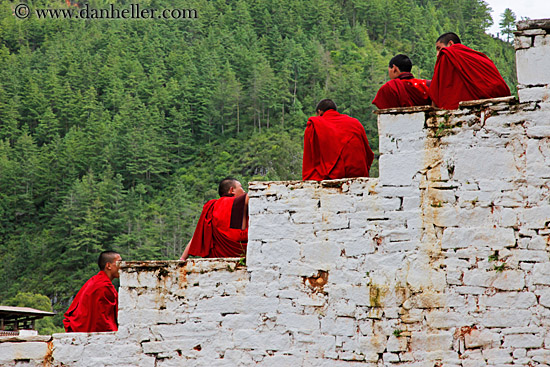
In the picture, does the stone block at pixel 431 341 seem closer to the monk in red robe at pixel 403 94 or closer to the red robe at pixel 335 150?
the red robe at pixel 335 150

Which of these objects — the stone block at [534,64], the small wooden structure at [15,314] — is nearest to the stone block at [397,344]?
the stone block at [534,64]

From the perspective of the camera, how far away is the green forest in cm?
6706

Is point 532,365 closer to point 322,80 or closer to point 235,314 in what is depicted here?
A: point 235,314

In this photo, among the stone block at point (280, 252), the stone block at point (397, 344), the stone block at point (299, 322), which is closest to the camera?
the stone block at point (397, 344)

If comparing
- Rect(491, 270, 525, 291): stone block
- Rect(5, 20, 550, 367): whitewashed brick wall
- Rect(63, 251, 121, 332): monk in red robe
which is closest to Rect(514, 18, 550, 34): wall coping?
Rect(5, 20, 550, 367): whitewashed brick wall

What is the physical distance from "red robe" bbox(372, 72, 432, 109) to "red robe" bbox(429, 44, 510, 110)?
0.30m

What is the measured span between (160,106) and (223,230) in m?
77.8

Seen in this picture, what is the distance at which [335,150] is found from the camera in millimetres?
7238

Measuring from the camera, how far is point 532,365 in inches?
240

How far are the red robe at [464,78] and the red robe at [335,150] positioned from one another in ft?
2.82

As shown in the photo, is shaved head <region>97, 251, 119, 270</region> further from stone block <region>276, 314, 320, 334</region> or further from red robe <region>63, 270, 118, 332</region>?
stone block <region>276, 314, 320, 334</region>

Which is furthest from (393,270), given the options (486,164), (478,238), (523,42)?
(523,42)

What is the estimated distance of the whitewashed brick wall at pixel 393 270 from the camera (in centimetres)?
624

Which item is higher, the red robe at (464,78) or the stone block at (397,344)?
the red robe at (464,78)
